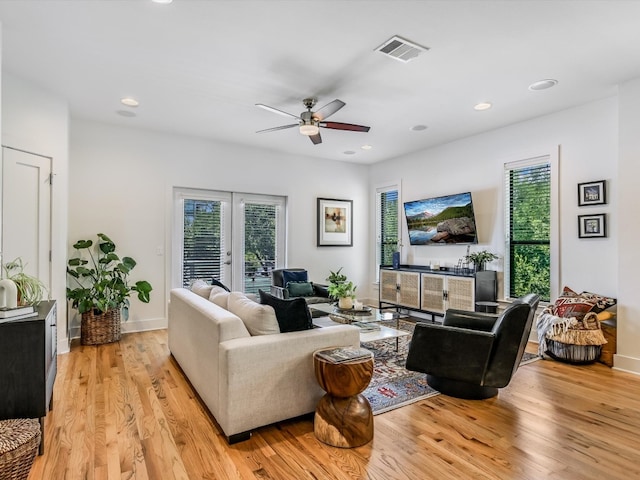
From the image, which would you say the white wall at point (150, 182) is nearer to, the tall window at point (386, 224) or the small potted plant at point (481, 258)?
the tall window at point (386, 224)

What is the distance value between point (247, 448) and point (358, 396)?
75 cm

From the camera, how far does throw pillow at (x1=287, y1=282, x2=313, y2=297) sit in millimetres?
5551

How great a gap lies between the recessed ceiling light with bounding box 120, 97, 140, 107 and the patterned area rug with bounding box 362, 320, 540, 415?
3.84 meters

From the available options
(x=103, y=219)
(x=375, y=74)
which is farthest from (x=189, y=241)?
(x=375, y=74)

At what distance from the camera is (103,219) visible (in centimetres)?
495

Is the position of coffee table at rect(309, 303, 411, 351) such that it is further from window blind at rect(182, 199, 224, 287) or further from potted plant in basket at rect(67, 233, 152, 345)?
potted plant in basket at rect(67, 233, 152, 345)

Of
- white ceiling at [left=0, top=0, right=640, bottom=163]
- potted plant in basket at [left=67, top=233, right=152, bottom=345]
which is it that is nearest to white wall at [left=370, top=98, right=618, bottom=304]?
white ceiling at [left=0, top=0, right=640, bottom=163]

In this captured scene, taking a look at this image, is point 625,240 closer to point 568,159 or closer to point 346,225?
point 568,159

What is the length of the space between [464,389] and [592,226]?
2.56m

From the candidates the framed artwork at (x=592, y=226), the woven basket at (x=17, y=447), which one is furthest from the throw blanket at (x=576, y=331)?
the woven basket at (x=17, y=447)

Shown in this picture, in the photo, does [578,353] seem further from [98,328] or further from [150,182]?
[150,182]

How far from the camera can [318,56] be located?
3.12 meters

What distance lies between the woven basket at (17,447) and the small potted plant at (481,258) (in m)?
4.89

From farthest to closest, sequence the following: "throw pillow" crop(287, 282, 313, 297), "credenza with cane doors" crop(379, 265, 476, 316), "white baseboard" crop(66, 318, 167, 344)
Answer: "throw pillow" crop(287, 282, 313, 297)
"credenza with cane doors" crop(379, 265, 476, 316)
"white baseboard" crop(66, 318, 167, 344)
